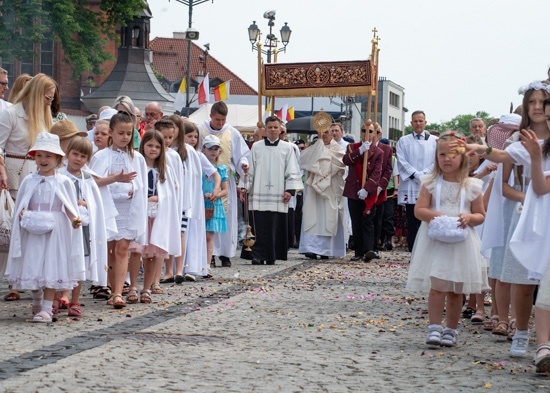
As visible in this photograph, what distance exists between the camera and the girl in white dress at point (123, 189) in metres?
11.9

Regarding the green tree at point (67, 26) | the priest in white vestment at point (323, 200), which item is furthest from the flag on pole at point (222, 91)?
the priest in white vestment at point (323, 200)

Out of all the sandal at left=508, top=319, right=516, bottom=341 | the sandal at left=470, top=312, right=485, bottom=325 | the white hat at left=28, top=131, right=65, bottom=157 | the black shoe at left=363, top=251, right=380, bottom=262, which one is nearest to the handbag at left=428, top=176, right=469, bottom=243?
the sandal at left=508, top=319, right=516, bottom=341

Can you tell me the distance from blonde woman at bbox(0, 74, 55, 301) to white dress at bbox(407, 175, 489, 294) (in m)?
3.89

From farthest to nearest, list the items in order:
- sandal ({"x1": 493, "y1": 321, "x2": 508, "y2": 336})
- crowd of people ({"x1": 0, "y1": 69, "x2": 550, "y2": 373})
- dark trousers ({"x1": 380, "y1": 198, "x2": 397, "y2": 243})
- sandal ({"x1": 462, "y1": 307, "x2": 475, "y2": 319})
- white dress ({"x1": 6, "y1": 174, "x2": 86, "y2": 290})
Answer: dark trousers ({"x1": 380, "y1": 198, "x2": 397, "y2": 243}) < sandal ({"x1": 462, "y1": 307, "x2": 475, "y2": 319}) < white dress ({"x1": 6, "y1": 174, "x2": 86, "y2": 290}) < sandal ({"x1": 493, "y1": 321, "x2": 508, "y2": 336}) < crowd of people ({"x1": 0, "y1": 69, "x2": 550, "y2": 373})

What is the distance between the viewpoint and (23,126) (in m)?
12.0

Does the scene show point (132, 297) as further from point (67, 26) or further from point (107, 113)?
point (67, 26)

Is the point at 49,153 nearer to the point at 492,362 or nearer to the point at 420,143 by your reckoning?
the point at 492,362

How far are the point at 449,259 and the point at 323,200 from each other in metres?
12.1

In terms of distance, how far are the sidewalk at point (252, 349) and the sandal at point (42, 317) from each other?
0.11 meters

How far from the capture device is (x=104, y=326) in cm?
1002

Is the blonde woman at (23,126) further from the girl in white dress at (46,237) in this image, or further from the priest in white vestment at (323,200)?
the priest in white vestment at (323,200)

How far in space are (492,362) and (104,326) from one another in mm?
3039

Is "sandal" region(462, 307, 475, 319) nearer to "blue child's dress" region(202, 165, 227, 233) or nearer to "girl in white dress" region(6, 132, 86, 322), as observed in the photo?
"girl in white dress" region(6, 132, 86, 322)

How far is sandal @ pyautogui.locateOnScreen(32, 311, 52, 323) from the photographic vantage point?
10.2 m
